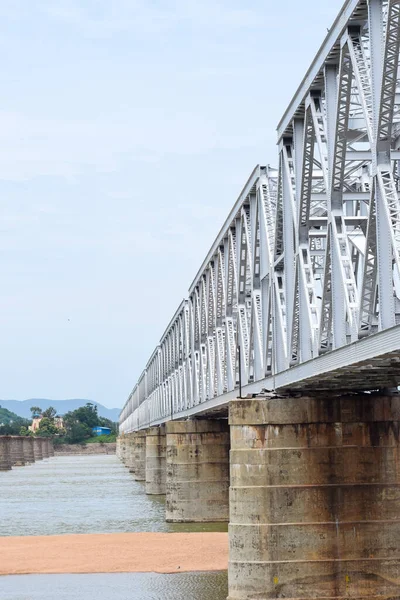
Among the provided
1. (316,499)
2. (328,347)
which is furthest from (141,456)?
(328,347)

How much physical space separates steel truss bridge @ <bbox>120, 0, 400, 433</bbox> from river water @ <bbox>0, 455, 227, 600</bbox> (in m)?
6.90

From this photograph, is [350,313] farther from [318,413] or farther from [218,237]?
[218,237]

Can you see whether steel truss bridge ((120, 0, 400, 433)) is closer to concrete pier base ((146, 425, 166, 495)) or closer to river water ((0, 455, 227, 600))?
river water ((0, 455, 227, 600))

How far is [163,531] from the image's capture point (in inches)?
2336

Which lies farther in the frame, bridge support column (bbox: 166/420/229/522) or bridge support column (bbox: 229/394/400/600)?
bridge support column (bbox: 166/420/229/522)

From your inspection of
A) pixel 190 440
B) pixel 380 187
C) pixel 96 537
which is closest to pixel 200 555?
pixel 96 537

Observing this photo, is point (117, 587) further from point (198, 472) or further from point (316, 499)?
point (198, 472)

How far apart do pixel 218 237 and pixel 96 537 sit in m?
15.6

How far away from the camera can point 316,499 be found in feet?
107

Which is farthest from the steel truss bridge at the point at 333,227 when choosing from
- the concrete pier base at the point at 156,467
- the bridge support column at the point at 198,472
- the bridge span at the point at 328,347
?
the concrete pier base at the point at 156,467

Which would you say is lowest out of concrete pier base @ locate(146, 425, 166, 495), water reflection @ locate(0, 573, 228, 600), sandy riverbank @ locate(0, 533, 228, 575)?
water reflection @ locate(0, 573, 228, 600)

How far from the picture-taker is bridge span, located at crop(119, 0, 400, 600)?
23.2 metres

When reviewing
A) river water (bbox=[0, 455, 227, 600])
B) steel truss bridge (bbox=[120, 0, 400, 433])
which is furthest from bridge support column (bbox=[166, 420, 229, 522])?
steel truss bridge (bbox=[120, 0, 400, 433])

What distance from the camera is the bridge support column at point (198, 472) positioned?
64.4 m
